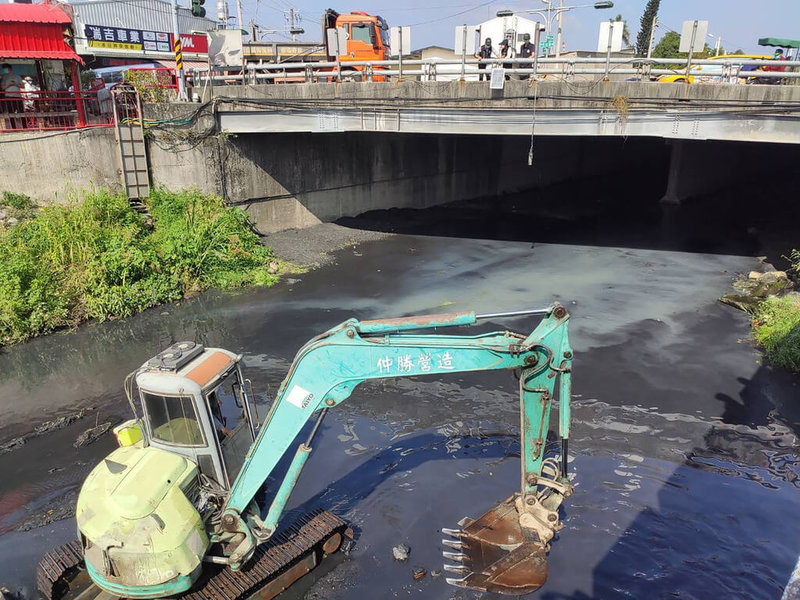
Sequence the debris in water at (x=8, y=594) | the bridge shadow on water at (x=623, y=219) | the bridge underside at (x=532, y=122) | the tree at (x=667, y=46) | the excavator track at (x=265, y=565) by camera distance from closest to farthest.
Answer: the excavator track at (x=265, y=565)
the debris in water at (x=8, y=594)
the bridge underside at (x=532, y=122)
the bridge shadow on water at (x=623, y=219)
the tree at (x=667, y=46)

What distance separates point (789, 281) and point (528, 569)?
627 inches

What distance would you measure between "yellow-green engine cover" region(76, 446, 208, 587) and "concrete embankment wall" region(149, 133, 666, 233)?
15888mm

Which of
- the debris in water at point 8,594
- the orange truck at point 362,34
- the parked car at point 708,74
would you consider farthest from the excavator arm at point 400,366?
the orange truck at point 362,34

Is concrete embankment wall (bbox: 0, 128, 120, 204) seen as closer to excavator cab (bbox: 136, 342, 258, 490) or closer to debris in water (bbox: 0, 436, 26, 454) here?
debris in water (bbox: 0, 436, 26, 454)

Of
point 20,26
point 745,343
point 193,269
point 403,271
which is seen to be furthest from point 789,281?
point 20,26

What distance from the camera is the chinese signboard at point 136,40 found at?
2222cm

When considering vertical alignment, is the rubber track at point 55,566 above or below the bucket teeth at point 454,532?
above

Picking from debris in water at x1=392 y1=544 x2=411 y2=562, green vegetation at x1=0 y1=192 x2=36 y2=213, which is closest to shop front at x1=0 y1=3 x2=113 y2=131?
green vegetation at x1=0 y1=192 x2=36 y2=213

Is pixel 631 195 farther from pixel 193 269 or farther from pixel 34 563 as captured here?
pixel 34 563

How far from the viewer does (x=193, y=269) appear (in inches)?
709

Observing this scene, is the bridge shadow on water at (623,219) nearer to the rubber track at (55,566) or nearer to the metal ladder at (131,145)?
the metal ladder at (131,145)

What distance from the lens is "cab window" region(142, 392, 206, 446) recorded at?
6383 millimetres

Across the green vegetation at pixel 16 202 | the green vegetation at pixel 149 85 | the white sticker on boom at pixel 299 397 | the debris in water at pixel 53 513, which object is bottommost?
the debris in water at pixel 53 513

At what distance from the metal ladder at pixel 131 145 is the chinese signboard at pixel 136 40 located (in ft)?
14.1
